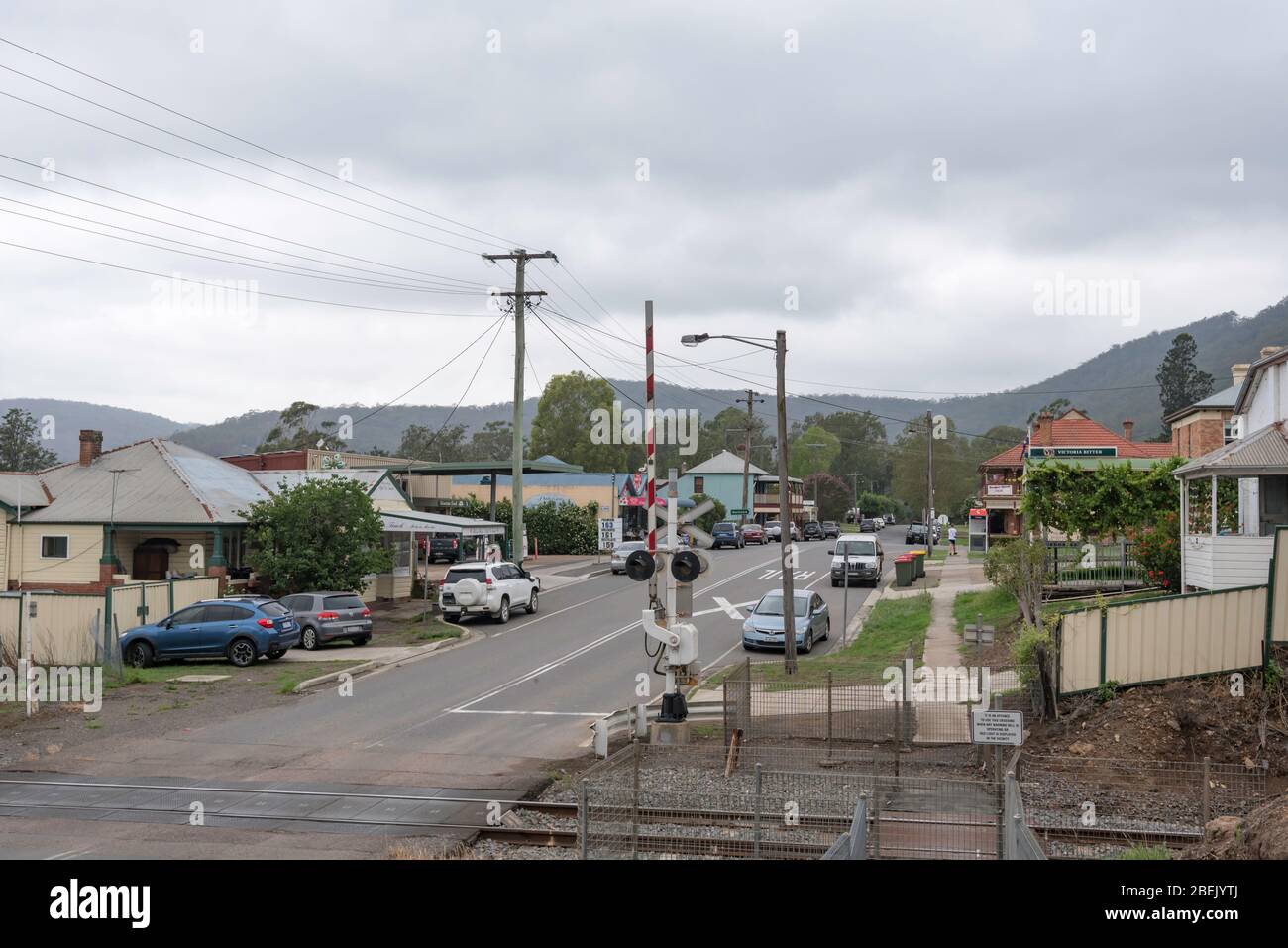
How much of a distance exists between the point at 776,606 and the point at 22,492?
25.9 metres

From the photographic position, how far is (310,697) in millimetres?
22359

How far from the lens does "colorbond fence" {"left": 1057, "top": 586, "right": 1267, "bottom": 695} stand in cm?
1745

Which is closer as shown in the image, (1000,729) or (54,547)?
(1000,729)

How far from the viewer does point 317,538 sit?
1292 inches

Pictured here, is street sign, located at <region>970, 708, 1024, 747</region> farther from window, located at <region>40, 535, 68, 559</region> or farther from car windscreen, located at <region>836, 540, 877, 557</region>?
window, located at <region>40, 535, 68, 559</region>

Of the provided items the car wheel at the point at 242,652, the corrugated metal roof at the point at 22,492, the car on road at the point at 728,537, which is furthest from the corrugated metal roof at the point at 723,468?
the car wheel at the point at 242,652

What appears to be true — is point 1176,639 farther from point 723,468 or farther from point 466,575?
point 723,468

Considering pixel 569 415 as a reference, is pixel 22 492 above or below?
below

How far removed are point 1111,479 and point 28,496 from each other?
33803 mm

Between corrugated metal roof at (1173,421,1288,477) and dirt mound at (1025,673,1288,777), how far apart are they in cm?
511

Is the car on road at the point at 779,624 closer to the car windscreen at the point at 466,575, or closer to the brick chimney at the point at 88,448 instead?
the car windscreen at the point at 466,575

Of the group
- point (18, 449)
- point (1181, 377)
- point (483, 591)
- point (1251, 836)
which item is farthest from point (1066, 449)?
point (18, 449)

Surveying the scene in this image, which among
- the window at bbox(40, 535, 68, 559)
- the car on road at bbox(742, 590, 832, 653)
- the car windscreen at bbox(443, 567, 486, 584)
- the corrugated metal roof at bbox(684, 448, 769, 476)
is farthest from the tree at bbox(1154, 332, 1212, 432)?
the window at bbox(40, 535, 68, 559)
